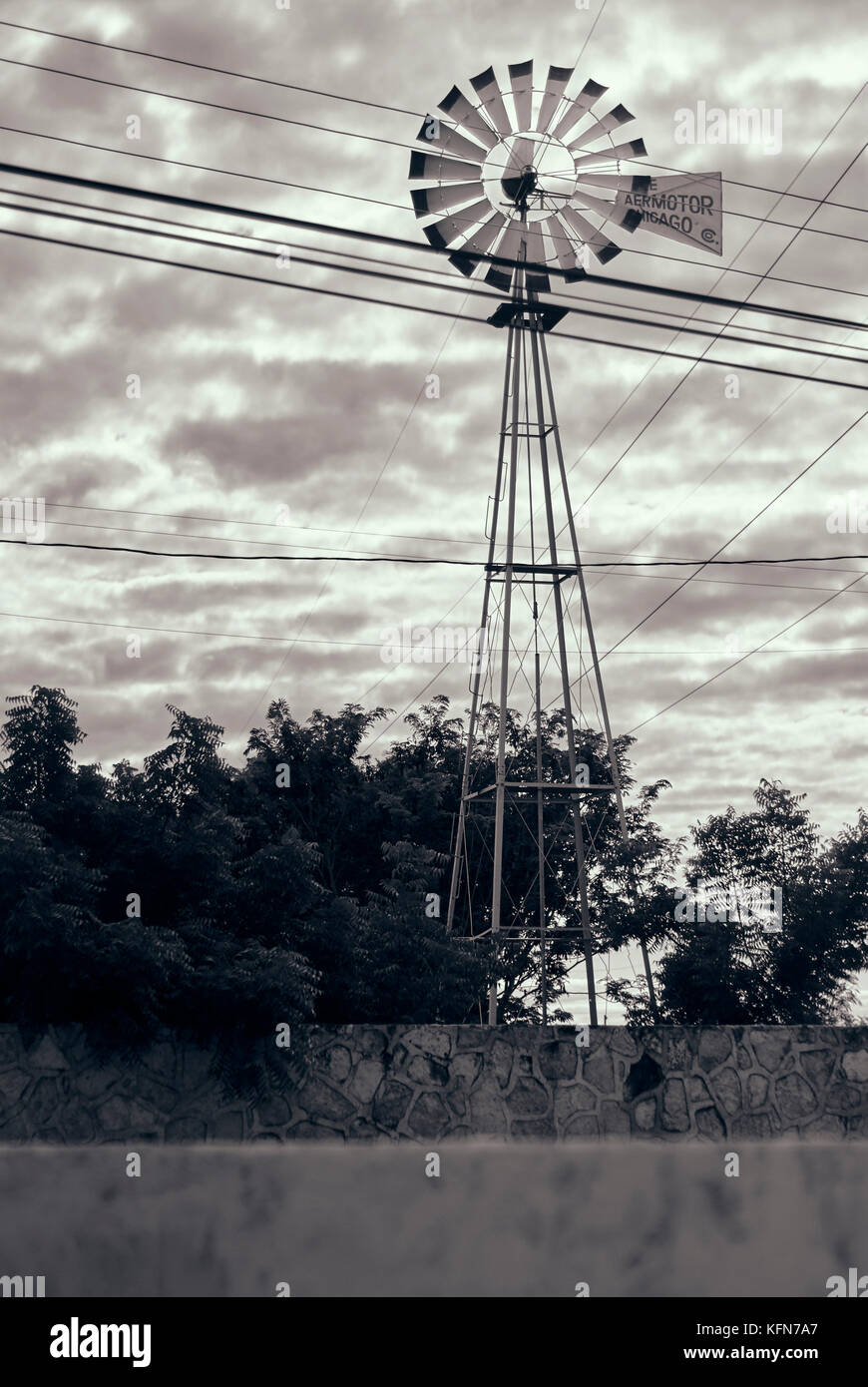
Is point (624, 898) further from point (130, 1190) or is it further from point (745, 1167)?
point (130, 1190)

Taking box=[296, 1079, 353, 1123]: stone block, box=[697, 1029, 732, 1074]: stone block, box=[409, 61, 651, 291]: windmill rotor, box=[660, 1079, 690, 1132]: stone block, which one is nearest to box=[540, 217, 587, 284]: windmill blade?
box=[409, 61, 651, 291]: windmill rotor

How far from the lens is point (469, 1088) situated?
10758 mm

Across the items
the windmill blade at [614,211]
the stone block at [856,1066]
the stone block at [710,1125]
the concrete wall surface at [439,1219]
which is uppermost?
the windmill blade at [614,211]

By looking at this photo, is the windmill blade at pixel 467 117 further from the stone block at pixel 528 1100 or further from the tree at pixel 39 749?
the stone block at pixel 528 1100

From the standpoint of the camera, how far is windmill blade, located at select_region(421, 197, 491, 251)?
1593cm

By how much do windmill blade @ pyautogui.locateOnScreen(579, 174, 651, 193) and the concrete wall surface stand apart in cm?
1002

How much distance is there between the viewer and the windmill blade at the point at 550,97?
15.5 meters

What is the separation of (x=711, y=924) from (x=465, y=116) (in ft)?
32.4

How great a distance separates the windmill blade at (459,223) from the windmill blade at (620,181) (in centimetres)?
145

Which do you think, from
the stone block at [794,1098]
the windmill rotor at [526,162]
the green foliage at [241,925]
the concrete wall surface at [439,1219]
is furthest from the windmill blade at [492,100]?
the concrete wall surface at [439,1219]

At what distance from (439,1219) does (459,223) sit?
1150 cm

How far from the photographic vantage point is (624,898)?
16.6 m

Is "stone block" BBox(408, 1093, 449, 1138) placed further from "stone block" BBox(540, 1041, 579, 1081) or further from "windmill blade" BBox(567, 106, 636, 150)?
"windmill blade" BBox(567, 106, 636, 150)
